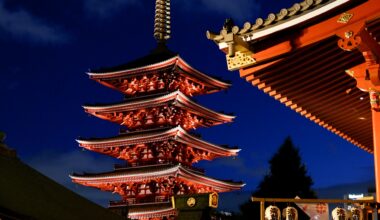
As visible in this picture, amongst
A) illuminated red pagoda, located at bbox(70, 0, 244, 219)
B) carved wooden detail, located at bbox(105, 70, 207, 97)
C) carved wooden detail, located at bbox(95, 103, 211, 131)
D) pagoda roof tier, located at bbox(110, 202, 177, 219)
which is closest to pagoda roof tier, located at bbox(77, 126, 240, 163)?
illuminated red pagoda, located at bbox(70, 0, 244, 219)

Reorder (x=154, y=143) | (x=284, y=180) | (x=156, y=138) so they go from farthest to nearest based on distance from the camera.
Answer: (x=154, y=143) → (x=156, y=138) → (x=284, y=180)

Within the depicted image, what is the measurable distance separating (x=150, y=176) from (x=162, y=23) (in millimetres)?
13069

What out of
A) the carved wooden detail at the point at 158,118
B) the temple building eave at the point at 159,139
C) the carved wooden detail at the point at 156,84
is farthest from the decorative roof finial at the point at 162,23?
the temple building eave at the point at 159,139

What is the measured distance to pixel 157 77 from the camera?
35.2 meters

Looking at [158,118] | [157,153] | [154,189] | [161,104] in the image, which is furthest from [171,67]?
[154,189]

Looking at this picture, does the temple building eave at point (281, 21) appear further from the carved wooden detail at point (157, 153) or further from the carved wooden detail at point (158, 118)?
the carved wooden detail at point (157, 153)

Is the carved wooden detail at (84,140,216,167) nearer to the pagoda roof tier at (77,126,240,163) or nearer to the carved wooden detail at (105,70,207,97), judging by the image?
the pagoda roof tier at (77,126,240,163)

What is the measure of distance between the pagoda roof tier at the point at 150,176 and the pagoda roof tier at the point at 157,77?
18.0 feet

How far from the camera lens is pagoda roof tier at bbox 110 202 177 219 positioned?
30766 mm

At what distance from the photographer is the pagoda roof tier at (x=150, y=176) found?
31.4 metres

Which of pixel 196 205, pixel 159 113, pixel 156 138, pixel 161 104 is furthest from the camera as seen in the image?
pixel 159 113

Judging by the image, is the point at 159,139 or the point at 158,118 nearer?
the point at 159,139

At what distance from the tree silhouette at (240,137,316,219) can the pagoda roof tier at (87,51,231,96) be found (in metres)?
7.42

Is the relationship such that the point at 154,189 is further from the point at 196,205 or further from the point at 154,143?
the point at 196,205
